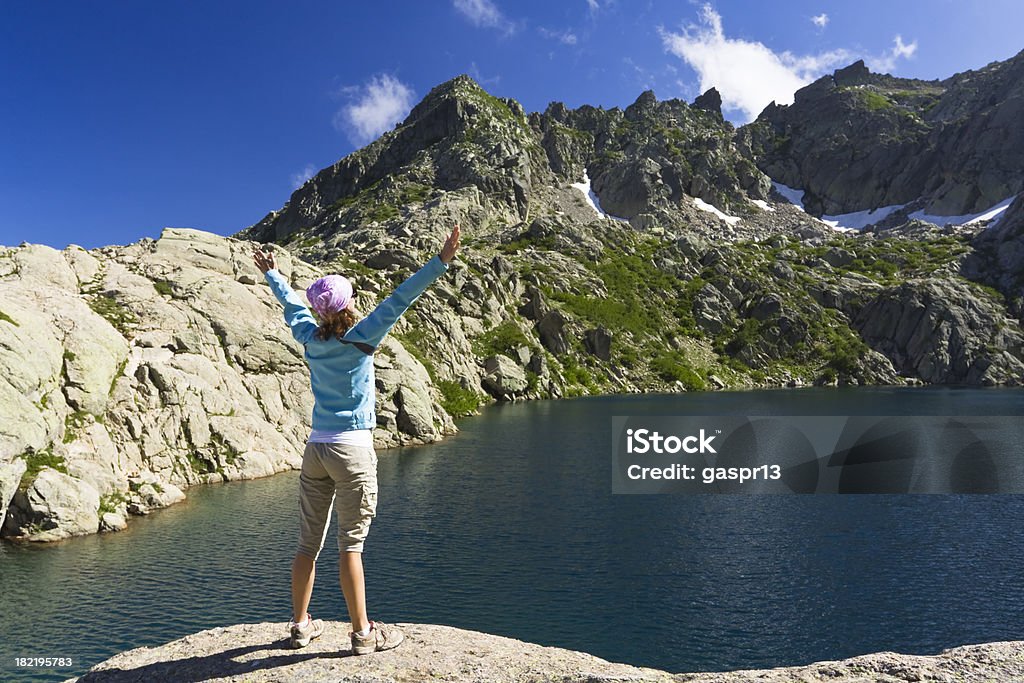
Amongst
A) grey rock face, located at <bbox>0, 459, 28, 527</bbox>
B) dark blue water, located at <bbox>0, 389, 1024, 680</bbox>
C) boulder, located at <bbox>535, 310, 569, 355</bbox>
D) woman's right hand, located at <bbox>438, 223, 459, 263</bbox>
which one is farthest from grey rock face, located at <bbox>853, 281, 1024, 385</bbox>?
woman's right hand, located at <bbox>438, 223, 459, 263</bbox>

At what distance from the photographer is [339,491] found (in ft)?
27.4

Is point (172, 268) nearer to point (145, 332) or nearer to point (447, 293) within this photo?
point (145, 332)

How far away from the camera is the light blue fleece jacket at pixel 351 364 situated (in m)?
8.20

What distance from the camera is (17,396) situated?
33812 mm

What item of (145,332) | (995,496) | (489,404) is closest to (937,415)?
(995,496)

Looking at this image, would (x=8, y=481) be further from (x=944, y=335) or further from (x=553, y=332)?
(x=944, y=335)

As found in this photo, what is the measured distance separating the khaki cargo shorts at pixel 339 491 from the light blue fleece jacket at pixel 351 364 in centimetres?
35

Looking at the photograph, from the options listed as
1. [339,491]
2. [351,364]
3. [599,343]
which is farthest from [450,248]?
[599,343]

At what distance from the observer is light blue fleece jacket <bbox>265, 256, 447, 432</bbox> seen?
8.20 meters

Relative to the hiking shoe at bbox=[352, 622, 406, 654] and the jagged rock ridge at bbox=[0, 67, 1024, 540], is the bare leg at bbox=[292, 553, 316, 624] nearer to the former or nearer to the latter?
the hiking shoe at bbox=[352, 622, 406, 654]

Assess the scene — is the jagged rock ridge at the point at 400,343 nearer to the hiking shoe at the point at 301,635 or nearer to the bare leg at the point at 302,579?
the hiking shoe at the point at 301,635
